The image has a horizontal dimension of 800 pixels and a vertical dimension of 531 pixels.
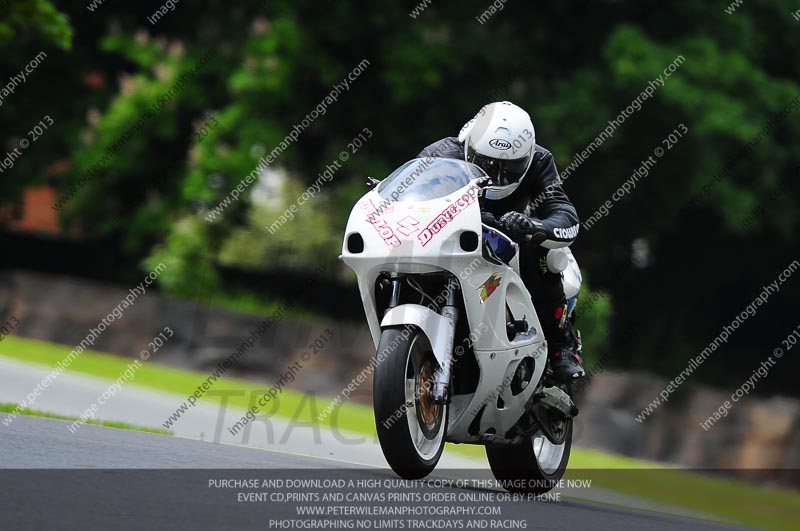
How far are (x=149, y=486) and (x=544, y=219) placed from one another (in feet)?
8.85

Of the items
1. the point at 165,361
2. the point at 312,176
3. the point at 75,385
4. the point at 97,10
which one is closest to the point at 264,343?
the point at 165,361

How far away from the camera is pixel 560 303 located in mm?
7754

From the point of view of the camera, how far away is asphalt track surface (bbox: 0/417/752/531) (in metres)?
4.89

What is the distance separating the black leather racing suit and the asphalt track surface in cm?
99

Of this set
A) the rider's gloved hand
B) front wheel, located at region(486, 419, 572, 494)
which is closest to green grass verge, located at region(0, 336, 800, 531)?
front wheel, located at region(486, 419, 572, 494)

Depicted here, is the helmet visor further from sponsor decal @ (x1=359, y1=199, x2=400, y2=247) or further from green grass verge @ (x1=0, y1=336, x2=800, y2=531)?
green grass verge @ (x1=0, y1=336, x2=800, y2=531)

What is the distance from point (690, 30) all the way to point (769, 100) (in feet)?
5.53

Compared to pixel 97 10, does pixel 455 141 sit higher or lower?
higher

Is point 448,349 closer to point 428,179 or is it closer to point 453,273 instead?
point 453,273

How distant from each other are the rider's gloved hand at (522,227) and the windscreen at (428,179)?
0.28 metres

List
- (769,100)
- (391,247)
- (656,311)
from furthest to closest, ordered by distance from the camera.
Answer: (656,311) < (769,100) < (391,247)

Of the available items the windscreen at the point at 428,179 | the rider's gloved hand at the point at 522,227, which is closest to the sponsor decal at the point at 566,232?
the rider's gloved hand at the point at 522,227

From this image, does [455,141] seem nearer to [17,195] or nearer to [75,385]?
[75,385]

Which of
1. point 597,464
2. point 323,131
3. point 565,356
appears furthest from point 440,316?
point 323,131
